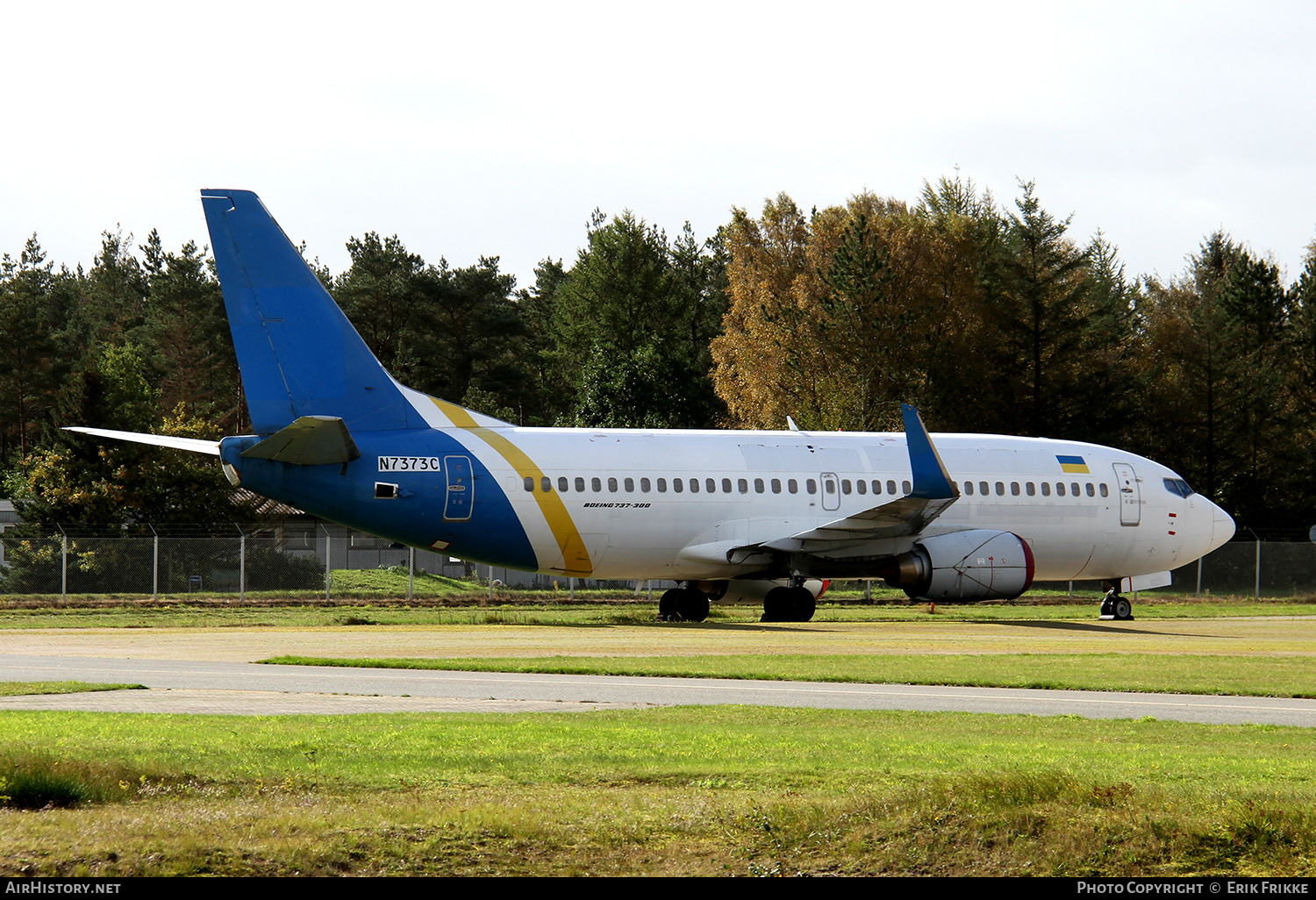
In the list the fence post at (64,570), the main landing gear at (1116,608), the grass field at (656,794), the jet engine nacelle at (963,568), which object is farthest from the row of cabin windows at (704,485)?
the fence post at (64,570)

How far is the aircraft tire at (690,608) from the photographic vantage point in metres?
29.3

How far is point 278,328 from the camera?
25438 millimetres

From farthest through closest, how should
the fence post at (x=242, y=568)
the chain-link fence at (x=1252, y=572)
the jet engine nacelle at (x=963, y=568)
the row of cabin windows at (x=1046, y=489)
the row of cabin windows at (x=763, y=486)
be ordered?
the chain-link fence at (x=1252, y=572)
the fence post at (x=242, y=568)
the row of cabin windows at (x=1046, y=489)
the jet engine nacelle at (x=963, y=568)
the row of cabin windows at (x=763, y=486)

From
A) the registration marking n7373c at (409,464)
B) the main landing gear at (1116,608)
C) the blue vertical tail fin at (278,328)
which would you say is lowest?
the main landing gear at (1116,608)

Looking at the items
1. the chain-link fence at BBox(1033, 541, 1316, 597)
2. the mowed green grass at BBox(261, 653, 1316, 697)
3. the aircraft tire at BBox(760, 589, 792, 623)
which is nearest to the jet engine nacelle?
the aircraft tire at BBox(760, 589, 792, 623)

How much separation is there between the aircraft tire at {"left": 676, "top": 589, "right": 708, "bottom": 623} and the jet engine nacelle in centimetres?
397

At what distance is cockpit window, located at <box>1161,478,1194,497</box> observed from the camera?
3228cm

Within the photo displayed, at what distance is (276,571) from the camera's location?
37.0 metres

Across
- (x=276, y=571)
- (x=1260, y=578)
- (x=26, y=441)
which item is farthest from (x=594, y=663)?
(x=26, y=441)

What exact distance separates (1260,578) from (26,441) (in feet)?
208

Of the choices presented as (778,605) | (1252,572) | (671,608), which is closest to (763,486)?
(778,605)

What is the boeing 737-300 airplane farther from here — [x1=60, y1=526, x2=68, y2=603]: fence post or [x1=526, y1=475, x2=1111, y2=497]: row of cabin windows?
[x1=60, y1=526, x2=68, y2=603]: fence post

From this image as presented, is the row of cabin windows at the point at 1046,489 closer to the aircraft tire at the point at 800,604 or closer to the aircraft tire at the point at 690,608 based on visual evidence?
the aircraft tire at the point at 800,604

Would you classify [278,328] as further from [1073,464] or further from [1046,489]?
[1073,464]
